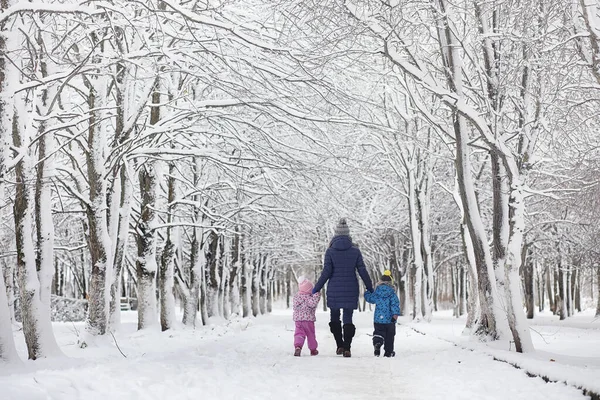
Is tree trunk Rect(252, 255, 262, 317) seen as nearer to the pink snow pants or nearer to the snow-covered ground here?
the pink snow pants

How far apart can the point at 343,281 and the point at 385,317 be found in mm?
934

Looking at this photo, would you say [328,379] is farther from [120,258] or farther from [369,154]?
[369,154]

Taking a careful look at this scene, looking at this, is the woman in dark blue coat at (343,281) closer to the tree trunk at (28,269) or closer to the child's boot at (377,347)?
the child's boot at (377,347)

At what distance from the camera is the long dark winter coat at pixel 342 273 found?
10.0 metres

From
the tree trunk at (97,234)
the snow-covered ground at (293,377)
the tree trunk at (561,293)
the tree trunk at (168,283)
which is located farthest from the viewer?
the tree trunk at (561,293)

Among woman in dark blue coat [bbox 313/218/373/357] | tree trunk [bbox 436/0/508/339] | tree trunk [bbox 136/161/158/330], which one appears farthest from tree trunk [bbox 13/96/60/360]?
tree trunk [bbox 436/0/508/339]

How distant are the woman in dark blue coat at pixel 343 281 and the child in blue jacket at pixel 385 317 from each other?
1.14 ft

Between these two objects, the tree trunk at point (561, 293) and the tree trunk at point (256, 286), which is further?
the tree trunk at point (256, 286)

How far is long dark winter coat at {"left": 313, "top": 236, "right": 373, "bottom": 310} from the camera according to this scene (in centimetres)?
1002

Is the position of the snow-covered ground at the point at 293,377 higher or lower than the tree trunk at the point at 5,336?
lower

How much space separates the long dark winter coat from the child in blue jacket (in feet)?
1.18

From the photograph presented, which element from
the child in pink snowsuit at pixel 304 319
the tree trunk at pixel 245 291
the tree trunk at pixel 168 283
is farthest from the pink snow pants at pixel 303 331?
the tree trunk at pixel 245 291

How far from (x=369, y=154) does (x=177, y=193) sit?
10.2m

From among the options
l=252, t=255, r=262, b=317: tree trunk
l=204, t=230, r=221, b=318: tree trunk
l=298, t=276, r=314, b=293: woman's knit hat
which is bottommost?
l=252, t=255, r=262, b=317: tree trunk
